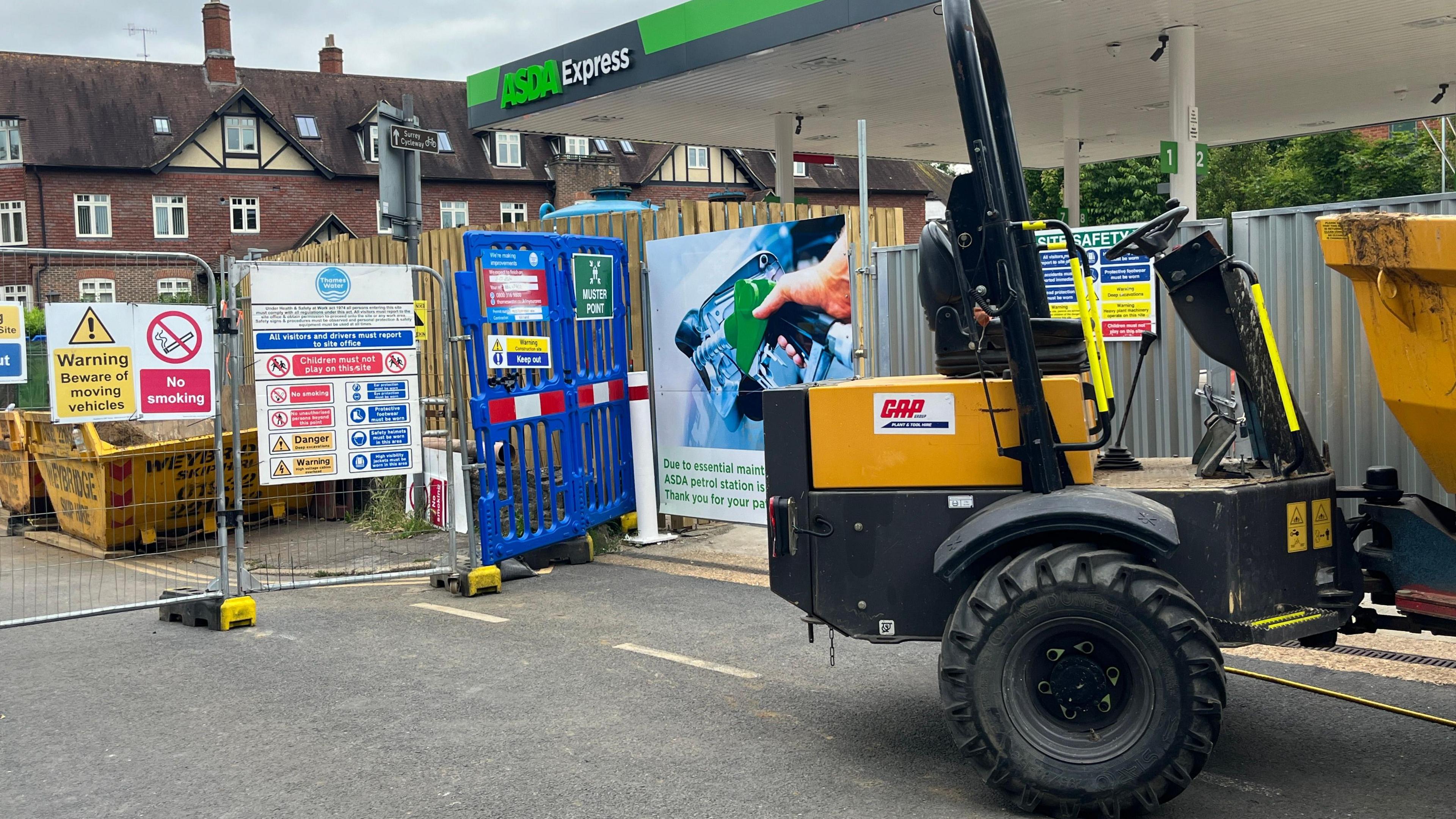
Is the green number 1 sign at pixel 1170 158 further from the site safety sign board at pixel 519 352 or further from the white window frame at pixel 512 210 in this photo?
the white window frame at pixel 512 210

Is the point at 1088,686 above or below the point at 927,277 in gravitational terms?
→ below

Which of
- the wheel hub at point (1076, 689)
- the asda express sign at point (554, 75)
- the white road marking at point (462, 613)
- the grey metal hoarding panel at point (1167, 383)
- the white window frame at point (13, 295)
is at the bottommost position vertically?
the white road marking at point (462, 613)

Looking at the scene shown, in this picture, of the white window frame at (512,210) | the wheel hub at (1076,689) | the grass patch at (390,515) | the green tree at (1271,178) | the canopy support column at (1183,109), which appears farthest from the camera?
the white window frame at (512,210)

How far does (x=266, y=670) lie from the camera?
6.89 m

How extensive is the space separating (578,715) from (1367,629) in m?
3.40

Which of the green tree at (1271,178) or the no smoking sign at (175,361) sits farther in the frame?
the green tree at (1271,178)

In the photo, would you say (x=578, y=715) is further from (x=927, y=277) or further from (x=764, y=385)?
(x=764, y=385)

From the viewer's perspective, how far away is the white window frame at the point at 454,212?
46.7 metres

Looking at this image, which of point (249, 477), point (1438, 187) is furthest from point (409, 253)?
point (1438, 187)

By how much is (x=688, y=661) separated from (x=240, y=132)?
144 ft

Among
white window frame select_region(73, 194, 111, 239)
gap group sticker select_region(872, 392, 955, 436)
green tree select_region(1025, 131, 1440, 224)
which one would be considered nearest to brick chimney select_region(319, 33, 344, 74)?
white window frame select_region(73, 194, 111, 239)

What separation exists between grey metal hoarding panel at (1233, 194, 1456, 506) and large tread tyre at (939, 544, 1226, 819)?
13.5 ft

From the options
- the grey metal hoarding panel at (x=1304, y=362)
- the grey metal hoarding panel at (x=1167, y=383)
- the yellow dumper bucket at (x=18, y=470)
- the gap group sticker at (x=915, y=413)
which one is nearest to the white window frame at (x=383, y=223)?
the grey metal hoarding panel at (x=1167, y=383)

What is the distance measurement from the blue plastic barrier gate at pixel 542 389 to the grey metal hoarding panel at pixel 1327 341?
5.01 m
